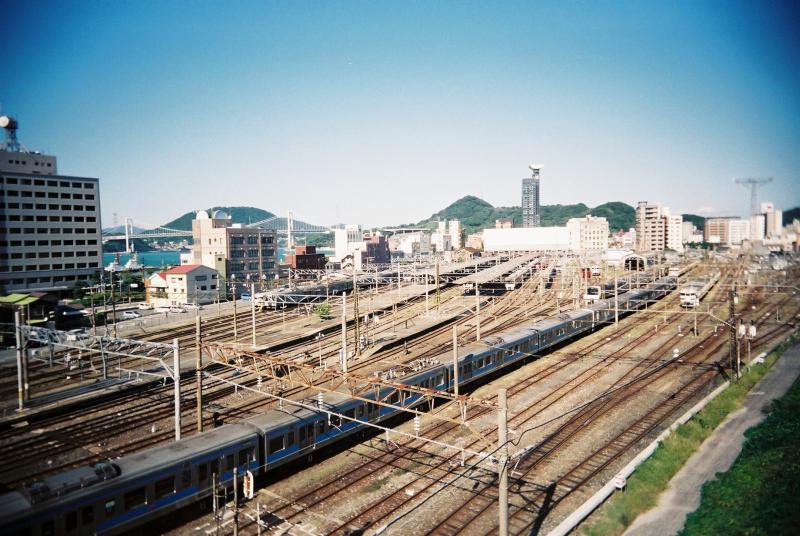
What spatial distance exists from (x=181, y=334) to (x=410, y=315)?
21141 mm

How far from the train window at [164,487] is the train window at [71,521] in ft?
6.55

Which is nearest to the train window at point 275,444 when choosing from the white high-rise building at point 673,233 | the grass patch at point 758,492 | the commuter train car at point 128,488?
the commuter train car at point 128,488

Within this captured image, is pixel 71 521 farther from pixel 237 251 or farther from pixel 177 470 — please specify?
pixel 237 251

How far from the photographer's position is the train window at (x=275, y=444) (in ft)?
54.7

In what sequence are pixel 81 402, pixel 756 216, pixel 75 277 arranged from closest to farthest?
1. pixel 756 216
2. pixel 81 402
3. pixel 75 277

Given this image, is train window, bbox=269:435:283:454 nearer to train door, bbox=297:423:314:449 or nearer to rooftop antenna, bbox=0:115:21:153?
train door, bbox=297:423:314:449

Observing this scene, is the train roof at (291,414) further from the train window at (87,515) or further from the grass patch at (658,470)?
Answer: the grass patch at (658,470)

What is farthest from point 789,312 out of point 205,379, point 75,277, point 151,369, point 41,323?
point 75,277

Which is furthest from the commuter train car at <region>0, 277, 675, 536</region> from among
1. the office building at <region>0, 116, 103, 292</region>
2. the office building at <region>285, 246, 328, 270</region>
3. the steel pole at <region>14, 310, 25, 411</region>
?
the office building at <region>285, 246, 328, 270</region>

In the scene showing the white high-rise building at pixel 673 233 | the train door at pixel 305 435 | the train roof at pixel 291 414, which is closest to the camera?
the train roof at pixel 291 414

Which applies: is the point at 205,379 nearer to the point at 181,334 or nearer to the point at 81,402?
the point at 81,402

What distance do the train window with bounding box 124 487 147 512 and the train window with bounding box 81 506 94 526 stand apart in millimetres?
809

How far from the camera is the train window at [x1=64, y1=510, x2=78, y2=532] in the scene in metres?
12.0

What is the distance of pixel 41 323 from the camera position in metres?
43.3
